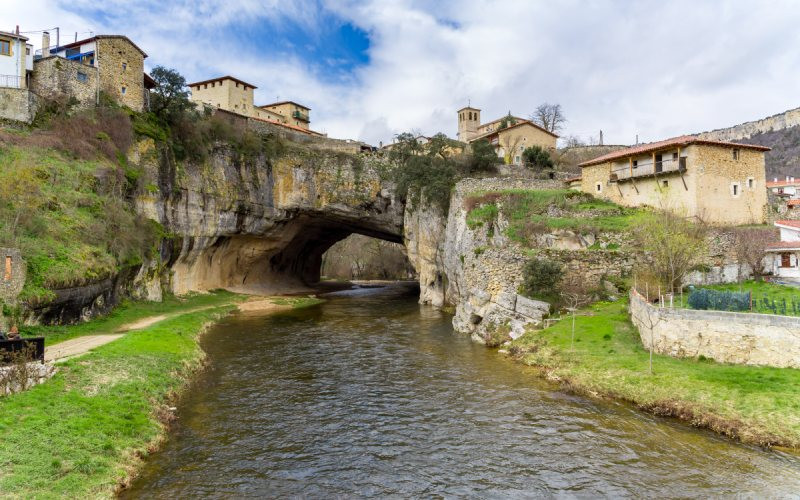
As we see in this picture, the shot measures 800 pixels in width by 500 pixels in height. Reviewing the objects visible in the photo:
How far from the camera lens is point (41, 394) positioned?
485 inches

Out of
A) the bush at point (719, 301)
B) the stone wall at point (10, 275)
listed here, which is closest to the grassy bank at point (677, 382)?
the bush at point (719, 301)

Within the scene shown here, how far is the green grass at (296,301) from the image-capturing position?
4388 cm

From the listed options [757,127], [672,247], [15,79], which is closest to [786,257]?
[672,247]

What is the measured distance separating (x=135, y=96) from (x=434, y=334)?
104 feet

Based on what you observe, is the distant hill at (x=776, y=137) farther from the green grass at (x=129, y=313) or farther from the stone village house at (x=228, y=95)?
the green grass at (x=129, y=313)

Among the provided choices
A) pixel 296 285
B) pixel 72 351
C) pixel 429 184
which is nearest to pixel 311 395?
pixel 72 351

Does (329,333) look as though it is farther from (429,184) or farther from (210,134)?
(210,134)

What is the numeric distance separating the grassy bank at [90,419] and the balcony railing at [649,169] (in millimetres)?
30576

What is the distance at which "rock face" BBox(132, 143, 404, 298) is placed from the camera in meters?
38.8

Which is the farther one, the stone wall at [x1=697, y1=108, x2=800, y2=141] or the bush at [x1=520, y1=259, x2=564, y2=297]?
the stone wall at [x1=697, y1=108, x2=800, y2=141]

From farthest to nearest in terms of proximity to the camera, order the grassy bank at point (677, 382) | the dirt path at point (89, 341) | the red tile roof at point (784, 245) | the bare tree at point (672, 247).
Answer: the red tile roof at point (784, 245), the bare tree at point (672, 247), the dirt path at point (89, 341), the grassy bank at point (677, 382)

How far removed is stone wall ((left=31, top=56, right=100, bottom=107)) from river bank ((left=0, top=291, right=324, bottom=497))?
21442 mm

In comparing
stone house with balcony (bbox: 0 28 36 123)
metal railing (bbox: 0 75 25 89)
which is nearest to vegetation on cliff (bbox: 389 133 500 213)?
stone house with balcony (bbox: 0 28 36 123)

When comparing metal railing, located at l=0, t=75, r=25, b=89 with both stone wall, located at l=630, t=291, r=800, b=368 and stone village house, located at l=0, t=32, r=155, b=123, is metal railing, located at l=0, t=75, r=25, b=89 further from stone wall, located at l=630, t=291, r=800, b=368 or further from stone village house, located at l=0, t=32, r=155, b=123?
stone wall, located at l=630, t=291, r=800, b=368
